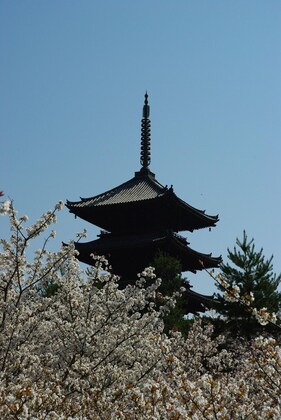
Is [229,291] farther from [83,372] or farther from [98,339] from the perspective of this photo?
[98,339]

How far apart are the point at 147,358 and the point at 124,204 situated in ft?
71.5

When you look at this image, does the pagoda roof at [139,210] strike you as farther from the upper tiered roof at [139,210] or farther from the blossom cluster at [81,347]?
the blossom cluster at [81,347]

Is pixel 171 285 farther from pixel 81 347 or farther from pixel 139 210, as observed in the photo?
pixel 81 347

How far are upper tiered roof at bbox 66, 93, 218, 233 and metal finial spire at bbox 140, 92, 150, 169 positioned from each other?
1.68 meters

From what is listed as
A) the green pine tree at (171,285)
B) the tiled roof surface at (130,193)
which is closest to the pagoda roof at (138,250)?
the tiled roof surface at (130,193)

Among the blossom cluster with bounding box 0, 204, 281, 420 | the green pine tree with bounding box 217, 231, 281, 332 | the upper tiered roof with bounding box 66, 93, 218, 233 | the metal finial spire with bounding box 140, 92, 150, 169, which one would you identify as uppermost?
the metal finial spire with bounding box 140, 92, 150, 169

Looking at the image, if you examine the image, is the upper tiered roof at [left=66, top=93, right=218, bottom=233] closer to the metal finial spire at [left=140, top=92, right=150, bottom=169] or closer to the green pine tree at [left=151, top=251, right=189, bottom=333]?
the metal finial spire at [left=140, top=92, right=150, bottom=169]

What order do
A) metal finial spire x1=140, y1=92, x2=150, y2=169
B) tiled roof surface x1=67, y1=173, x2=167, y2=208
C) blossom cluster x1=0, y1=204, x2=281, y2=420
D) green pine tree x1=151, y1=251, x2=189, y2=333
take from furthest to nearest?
metal finial spire x1=140, y1=92, x2=150, y2=169 < tiled roof surface x1=67, y1=173, x2=167, y2=208 < green pine tree x1=151, y1=251, x2=189, y2=333 < blossom cluster x1=0, y1=204, x2=281, y2=420

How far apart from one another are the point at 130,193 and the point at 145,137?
5819 mm

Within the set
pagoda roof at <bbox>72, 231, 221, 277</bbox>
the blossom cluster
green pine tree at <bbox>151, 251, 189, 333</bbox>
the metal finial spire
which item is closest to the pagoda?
pagoda roof at <bbox>72, 231, 221, 277</bbox>

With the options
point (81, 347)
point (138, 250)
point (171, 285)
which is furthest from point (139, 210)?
point (81, 347)

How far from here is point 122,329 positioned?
11773 mm

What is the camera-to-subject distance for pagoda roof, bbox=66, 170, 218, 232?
108 feet

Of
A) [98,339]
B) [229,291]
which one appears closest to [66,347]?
[98,339]
